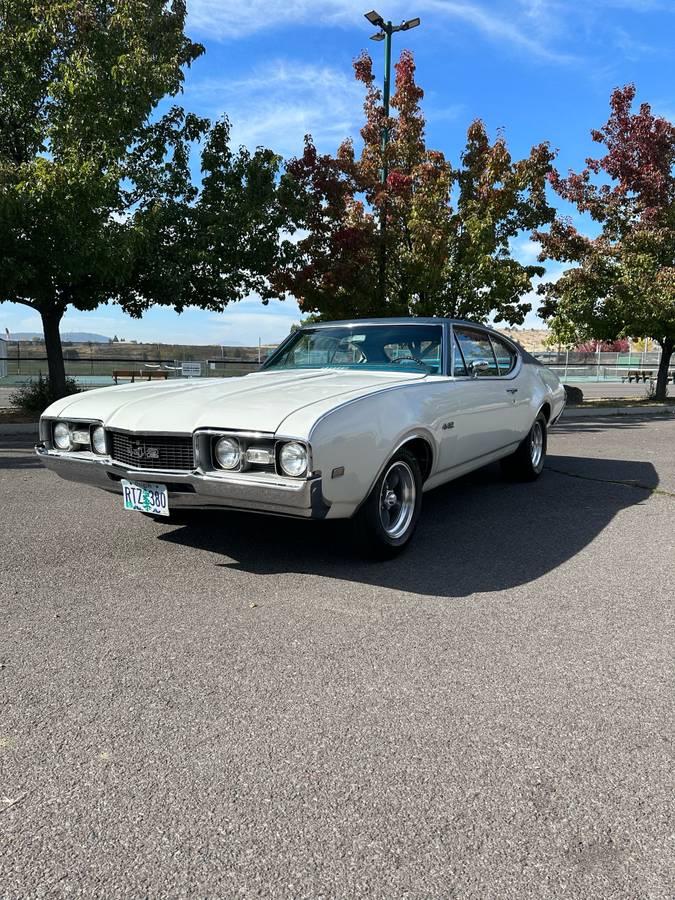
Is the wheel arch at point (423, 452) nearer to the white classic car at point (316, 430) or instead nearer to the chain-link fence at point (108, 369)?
the white classic car at point (316, 430)

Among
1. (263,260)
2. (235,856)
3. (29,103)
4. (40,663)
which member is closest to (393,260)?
(263,260)

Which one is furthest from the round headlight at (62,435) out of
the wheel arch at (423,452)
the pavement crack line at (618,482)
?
the pavement crack line at (618,482)

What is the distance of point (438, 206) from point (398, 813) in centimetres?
1240

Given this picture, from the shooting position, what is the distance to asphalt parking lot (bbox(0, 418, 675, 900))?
1.68 m

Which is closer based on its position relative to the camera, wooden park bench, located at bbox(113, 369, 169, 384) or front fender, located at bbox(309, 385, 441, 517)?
front fender, located at bbox(309, 385, 441, 517)

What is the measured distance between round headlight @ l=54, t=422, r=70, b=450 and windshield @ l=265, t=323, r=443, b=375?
71.1 inches

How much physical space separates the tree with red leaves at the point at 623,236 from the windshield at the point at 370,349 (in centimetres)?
1286

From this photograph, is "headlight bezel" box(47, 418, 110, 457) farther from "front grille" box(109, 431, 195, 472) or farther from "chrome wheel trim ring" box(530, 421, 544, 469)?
"chrome wheel trim ring" box(530, 421, 544, 469)

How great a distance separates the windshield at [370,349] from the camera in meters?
5.07

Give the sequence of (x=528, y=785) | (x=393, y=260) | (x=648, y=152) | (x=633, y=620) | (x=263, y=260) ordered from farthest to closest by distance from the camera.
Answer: (x=648, y=152) < (x=393, y=260) < (x=263, y=260) < (x=633, y=620) < (x=528, y=785)

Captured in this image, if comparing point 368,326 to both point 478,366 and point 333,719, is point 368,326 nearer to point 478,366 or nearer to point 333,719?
point 478,366

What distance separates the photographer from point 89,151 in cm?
1097

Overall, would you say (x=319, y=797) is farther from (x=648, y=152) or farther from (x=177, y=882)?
(x=648, y=152)

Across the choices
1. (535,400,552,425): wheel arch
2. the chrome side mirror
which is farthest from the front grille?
(535,400,552,425): wheel arch
